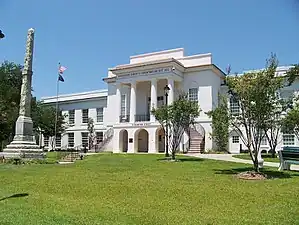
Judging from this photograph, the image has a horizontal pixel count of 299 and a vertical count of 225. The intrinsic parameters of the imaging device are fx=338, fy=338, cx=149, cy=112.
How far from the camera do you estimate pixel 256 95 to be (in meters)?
13.4

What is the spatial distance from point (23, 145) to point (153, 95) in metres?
17.3

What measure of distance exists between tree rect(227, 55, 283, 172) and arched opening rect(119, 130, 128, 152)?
2592cm

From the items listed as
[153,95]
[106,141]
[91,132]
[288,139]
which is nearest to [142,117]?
[153,95]

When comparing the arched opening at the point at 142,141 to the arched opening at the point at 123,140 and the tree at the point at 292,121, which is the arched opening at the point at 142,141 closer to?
the arched opening at the point at 123,140

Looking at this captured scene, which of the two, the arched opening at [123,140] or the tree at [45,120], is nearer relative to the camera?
the arched opening at [123,140]

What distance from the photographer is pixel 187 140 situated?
35.8 metres

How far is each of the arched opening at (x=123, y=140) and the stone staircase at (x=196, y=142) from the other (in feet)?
27.1

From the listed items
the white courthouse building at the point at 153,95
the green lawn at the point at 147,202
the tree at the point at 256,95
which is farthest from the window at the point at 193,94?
the green lawn at the point at 147,202

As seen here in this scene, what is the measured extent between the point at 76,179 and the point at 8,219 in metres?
5.74

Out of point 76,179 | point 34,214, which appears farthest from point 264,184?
point 34,214

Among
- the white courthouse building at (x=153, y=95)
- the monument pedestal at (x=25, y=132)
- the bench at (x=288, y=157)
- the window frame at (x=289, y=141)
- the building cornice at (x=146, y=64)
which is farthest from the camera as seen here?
the white courthouse building at (x=153, y=95)

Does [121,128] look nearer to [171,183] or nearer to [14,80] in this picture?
[14,80]

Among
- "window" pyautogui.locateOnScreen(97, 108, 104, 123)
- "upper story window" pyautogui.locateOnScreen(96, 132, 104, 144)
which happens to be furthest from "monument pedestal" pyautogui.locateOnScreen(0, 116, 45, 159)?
"window" pyautogui.locateOnScreen(97, 108, 104, 123)

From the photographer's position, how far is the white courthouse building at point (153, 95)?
3591 cm
